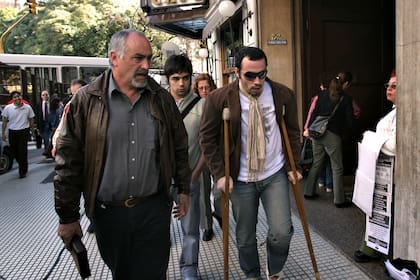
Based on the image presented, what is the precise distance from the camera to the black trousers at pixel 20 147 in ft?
26.4

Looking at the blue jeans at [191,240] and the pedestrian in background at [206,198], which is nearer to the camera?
the blue jeans at [191,240]

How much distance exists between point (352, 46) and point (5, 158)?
300 inches

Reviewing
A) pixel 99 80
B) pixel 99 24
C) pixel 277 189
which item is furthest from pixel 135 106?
pixel 99 24

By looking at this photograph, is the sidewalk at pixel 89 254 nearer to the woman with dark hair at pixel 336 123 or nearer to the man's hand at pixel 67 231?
the woman with dark hair at pixel 336 123

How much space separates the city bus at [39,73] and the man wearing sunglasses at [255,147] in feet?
37.8

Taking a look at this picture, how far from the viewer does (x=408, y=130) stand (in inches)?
109

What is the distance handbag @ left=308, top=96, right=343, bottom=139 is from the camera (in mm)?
5145

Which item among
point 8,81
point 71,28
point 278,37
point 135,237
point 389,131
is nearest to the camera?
point 135,237

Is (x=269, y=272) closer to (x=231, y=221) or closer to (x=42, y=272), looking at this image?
(x=231, y=221)

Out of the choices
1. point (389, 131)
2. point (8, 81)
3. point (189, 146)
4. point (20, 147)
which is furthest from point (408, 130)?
point (8, 81)

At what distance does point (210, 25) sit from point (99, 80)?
7841 mm

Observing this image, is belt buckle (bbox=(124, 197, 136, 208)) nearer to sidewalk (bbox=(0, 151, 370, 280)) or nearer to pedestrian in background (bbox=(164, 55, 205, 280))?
pedestrian in background (bbox=(164, 55, 205, 280))

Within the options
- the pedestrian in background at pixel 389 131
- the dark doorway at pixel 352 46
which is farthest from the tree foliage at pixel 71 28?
the pedestrian in background at pixel 389 131

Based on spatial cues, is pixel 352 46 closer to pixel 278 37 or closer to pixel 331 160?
pixel 278 37
